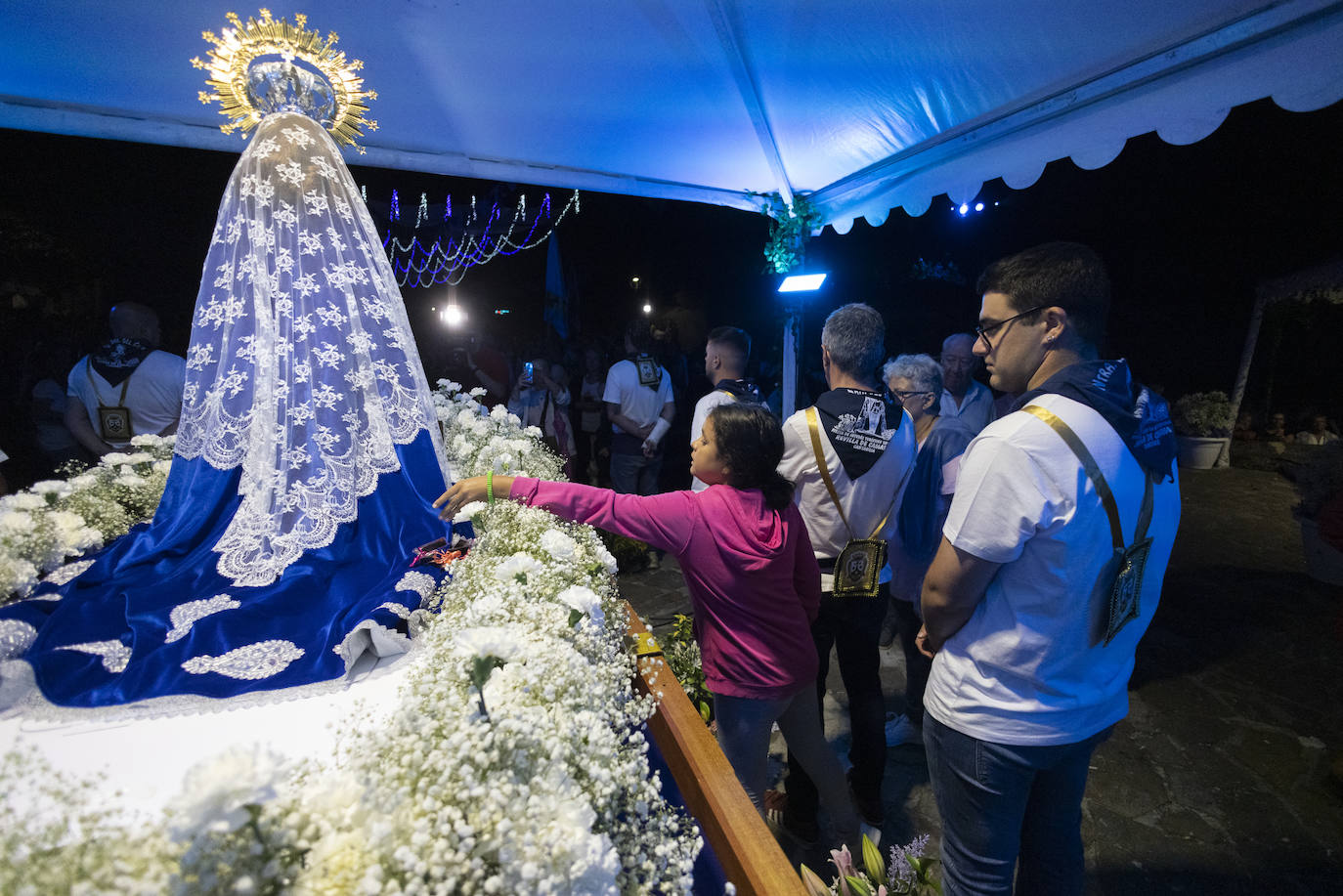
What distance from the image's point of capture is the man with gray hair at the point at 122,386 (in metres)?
3.72

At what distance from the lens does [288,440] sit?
2500mm

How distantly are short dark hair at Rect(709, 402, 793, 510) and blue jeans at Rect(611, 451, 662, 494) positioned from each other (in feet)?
11.7

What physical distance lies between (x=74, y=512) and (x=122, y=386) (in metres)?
1.59

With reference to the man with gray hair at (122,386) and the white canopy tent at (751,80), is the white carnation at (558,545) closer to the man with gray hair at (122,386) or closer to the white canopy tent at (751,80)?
the white canopy tent at (751,80)

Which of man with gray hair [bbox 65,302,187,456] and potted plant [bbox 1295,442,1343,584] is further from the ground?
man with gray hair [bbox 65,302,187,456]

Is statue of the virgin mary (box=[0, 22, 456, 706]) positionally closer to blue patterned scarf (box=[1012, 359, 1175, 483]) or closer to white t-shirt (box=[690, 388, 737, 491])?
white t-shirt (box=[690, 388, 737, 491])

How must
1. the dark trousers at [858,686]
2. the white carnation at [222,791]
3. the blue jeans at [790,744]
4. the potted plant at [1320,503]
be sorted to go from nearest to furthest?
the white carnation at [222,791] < the blue jeans at [790,744] < the dark trousers at [858,686] < the potted plant at [1320,503]

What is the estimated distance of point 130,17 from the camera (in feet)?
10.5

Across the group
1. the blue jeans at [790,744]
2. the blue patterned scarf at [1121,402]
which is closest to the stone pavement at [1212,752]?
the blue jeans at [790,744]

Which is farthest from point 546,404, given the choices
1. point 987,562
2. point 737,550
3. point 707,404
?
point 987,562

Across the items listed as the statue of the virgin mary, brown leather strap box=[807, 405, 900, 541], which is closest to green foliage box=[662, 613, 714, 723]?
brown leather strap box=[807, 405, 900, 541]

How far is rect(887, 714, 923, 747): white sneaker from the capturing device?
304cm

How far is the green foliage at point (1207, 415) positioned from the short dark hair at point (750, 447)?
12.6m

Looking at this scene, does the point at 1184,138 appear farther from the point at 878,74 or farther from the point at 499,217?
the point at 499,217
